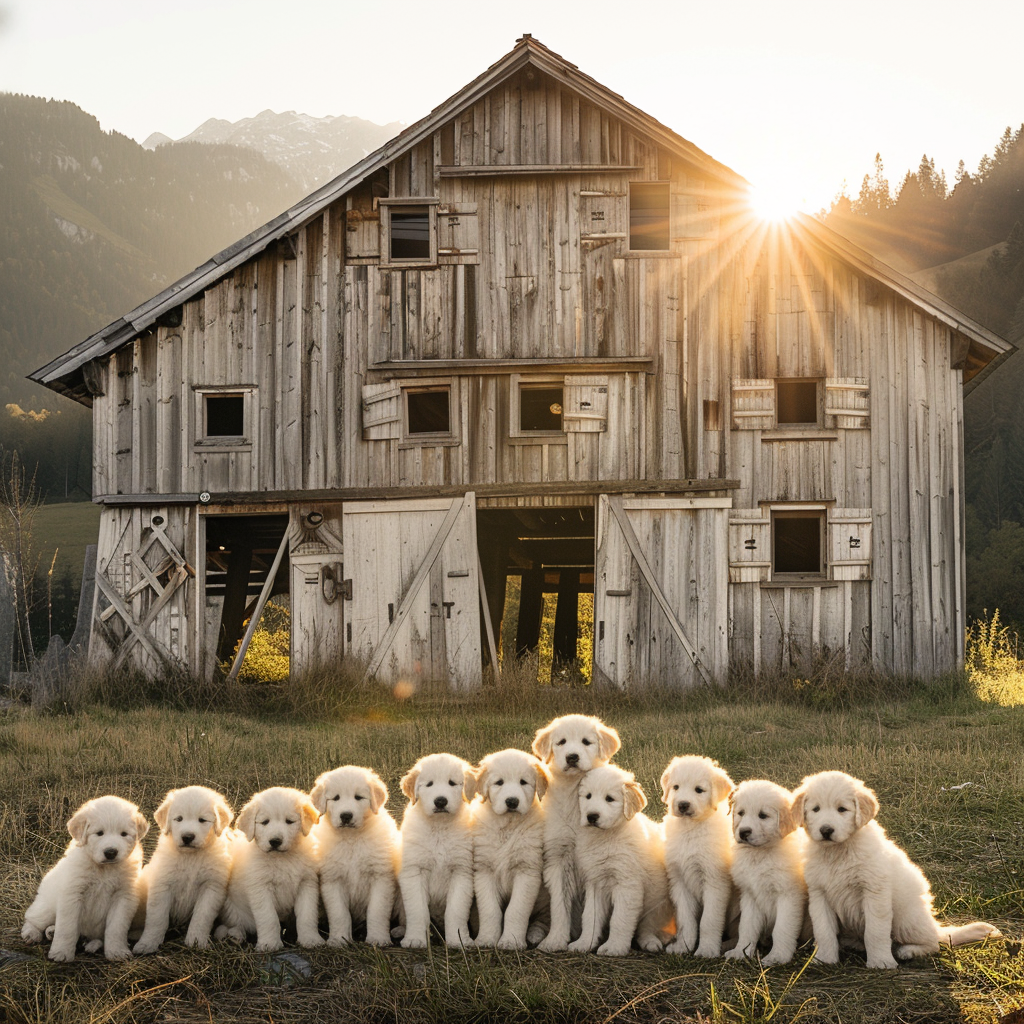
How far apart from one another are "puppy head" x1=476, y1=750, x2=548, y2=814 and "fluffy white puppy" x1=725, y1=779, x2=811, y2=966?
0.99 meters

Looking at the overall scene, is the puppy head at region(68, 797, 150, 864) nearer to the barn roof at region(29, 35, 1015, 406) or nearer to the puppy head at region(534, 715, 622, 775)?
the puppy head at region(534, 715, 622, 775)

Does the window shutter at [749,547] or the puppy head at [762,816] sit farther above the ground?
the window shutter at [749,547]

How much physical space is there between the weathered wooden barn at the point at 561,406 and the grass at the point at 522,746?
3.84 feet

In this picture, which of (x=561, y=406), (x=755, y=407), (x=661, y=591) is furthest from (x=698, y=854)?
(x=561, y=406)

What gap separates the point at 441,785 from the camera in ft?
16.9

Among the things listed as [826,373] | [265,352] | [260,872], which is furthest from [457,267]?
[260,872]

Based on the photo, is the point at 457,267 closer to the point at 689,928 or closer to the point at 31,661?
the point at 31,661

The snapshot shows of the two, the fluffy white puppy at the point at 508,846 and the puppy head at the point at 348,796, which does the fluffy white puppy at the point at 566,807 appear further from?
the puppy head at the point at 348,796

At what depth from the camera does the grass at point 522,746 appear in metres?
4.39

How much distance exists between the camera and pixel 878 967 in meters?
4.72

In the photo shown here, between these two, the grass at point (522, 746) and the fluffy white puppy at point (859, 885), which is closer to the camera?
the grass at point (522, 746)

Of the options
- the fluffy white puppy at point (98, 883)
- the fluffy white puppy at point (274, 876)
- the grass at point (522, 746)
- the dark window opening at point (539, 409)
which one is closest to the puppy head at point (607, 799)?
the grass at point (522, 746)

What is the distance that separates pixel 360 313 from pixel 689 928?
39.9ft

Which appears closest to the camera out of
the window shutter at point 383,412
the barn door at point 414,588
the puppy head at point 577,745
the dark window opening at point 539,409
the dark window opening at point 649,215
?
the puppy head at point 577,745
